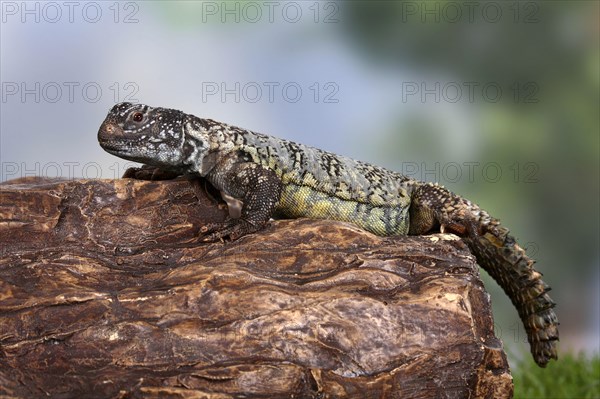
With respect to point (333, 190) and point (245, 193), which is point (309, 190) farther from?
point (245, 193)

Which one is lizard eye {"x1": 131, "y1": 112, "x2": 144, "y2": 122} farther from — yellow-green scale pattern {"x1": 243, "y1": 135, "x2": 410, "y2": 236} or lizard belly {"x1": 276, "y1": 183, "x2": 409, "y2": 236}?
lizard belly {"x1": 276, "y1": 183, "x2": 409, "y2": 236}

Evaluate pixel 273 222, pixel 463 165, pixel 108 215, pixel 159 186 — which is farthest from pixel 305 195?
pixel 463 165

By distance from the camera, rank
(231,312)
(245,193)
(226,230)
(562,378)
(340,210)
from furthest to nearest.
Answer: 1. (562,378)
2. (340,210)
3. (245,193)
4. (226,230)
5. (231,312)

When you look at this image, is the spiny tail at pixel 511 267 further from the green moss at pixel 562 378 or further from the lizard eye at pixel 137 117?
the lizard eye at pixel 137 117

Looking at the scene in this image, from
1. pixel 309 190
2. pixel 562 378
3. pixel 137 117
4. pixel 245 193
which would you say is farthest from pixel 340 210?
pixel 562 378

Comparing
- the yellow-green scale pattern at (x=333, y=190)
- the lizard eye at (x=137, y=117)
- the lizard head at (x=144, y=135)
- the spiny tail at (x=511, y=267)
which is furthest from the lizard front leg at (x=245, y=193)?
the spiny tail at (x=511, y=267)

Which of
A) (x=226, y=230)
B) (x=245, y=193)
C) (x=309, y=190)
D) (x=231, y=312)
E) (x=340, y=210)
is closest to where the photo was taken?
(x=231, y=312)
